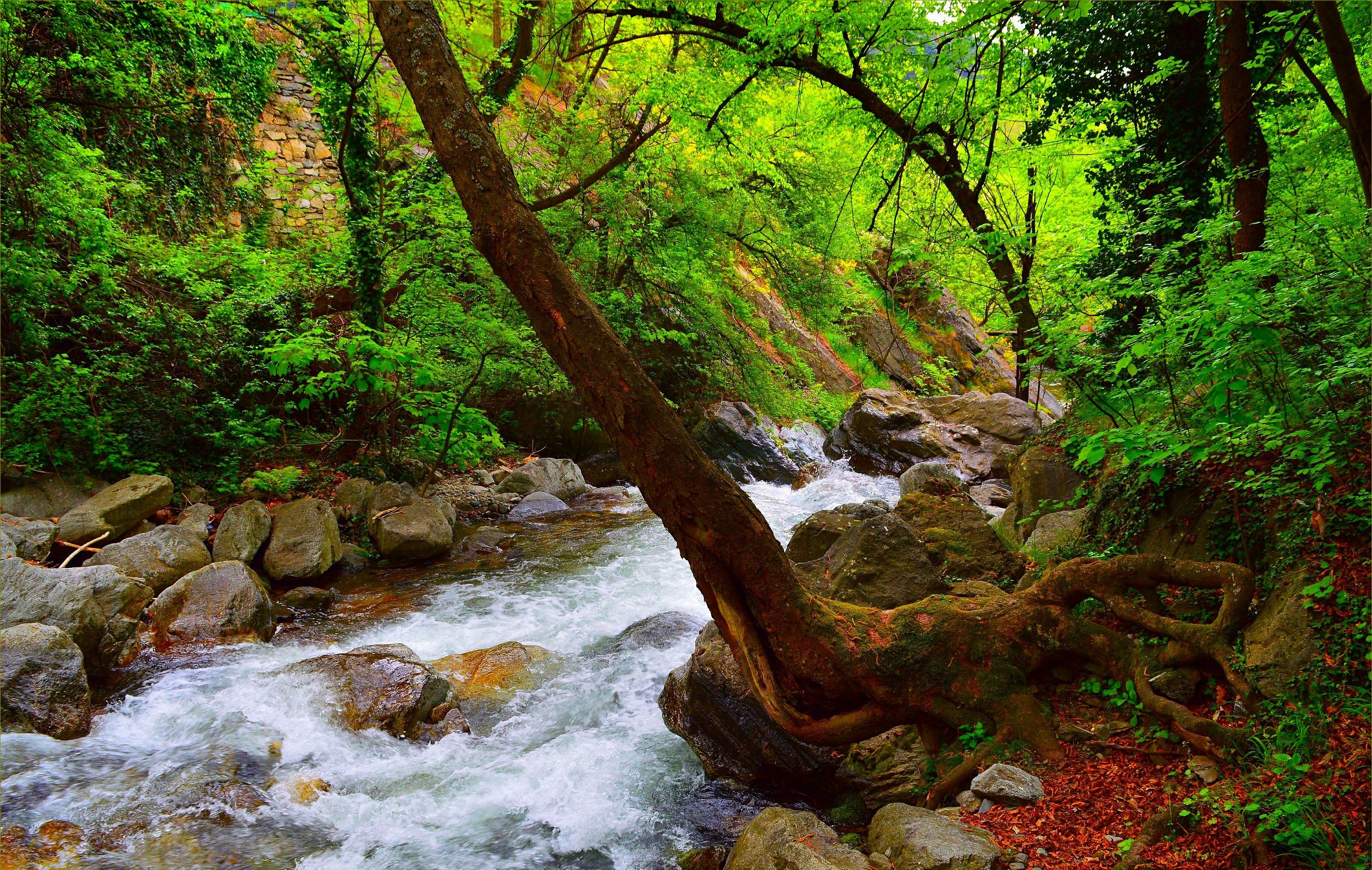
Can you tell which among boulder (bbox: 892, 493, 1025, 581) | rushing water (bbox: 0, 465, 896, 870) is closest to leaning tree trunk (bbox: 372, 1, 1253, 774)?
rushing water (bbox: 0, 465, 896, 870)

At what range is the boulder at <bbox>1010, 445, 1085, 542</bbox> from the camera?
23.4 feet

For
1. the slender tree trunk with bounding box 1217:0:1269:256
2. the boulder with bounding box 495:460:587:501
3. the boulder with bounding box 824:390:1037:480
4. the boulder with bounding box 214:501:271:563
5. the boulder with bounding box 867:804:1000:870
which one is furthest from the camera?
the boulder with bounding box 824:390:1037:480

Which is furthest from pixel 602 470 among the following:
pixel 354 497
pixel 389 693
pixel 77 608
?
pixel 77 608

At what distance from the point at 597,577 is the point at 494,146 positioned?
6.65 meters

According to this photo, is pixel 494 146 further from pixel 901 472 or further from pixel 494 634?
pixel 901 472

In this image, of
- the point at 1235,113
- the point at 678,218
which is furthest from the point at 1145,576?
the point at 678,218

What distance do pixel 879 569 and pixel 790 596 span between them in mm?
2180

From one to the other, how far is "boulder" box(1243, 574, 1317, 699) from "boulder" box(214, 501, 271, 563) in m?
8.80

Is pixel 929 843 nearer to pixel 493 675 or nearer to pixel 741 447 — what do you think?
pixel 493 675

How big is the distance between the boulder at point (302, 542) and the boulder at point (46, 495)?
2.01 m

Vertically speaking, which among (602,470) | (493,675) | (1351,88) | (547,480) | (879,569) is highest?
(1351,88)

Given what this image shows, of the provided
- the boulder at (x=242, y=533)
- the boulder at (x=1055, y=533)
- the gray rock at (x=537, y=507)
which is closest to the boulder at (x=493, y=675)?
the boulder at (x=242, y=533)

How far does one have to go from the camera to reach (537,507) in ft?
41.2

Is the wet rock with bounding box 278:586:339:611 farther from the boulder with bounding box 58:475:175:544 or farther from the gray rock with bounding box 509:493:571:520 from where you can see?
the gray rock with bounding box 509:493:571:520
